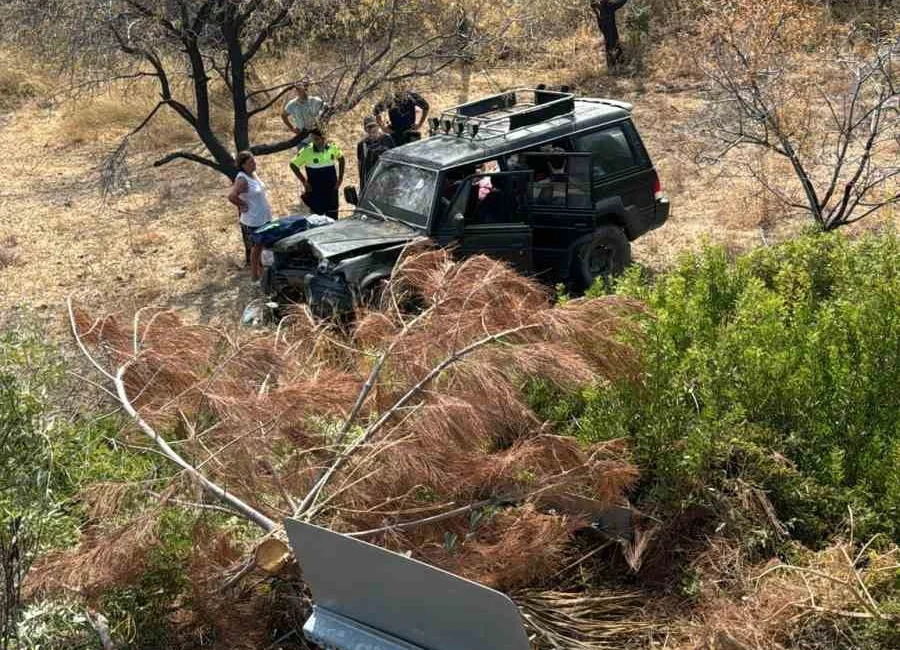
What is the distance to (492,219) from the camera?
26.4ft

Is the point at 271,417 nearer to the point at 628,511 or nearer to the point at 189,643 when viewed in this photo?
the point at 189,643

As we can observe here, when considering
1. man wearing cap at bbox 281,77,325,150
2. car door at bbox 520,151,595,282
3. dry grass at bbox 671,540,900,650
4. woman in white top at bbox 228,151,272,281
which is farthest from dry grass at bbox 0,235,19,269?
dry grass at bbox 671,540,900,650

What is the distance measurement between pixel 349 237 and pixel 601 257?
2244 millimetres

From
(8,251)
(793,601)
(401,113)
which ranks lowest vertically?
(8,251)

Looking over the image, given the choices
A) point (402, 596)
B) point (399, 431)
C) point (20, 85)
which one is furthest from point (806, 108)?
point (20, 85)

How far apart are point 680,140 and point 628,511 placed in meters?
8.85

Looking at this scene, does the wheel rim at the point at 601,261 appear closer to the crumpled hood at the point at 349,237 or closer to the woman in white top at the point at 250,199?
the crumpled hood at the point at 349,237

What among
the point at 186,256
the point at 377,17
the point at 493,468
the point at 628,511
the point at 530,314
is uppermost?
the point at 377,17

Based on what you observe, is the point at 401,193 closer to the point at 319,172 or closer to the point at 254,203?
the point at 254,203

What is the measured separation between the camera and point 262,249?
8797 mm

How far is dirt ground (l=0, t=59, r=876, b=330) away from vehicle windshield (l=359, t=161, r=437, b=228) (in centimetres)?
179

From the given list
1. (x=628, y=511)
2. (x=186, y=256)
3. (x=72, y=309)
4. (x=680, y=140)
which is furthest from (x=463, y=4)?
(x=628, y=511)

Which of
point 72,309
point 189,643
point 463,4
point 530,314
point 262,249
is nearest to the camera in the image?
point 189,643

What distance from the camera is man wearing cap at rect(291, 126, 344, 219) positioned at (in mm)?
10148
